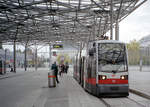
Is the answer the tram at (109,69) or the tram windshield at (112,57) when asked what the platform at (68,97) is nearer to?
the tram at (109,69)

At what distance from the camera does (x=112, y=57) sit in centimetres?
1204

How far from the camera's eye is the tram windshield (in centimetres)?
1189

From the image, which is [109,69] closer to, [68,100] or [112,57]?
[112,57]

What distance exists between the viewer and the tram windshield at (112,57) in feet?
39.0

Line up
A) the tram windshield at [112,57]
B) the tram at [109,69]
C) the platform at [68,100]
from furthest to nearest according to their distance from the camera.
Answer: the tram windshield at [112,57] < the tram at [109,69] < the platform at [68,100]

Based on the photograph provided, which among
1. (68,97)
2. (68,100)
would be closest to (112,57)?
(68,97)

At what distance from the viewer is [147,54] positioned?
1684 inches

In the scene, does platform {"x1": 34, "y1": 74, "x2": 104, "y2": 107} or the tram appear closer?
platform {"x1": 34, "y1": 74, "x2": 104, "y2": 107}

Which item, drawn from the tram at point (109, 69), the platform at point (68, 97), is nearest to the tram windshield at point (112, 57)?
the tram at point (109, 69)

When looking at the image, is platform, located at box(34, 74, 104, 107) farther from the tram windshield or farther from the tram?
the tram windshield

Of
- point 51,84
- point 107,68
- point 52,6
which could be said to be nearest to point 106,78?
point 107,68

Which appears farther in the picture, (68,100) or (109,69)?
(109,69)

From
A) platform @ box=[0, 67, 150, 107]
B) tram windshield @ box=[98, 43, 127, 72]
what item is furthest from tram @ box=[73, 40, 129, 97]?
platform @ box=[0, 67, 150, 107]

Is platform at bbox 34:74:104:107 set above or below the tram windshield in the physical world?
below
